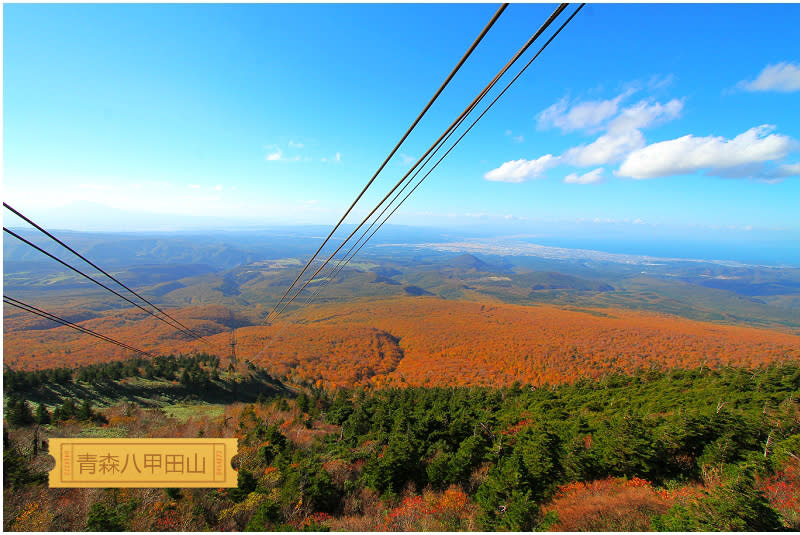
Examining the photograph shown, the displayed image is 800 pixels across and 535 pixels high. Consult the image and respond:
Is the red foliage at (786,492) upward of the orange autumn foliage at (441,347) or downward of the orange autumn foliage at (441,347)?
upward

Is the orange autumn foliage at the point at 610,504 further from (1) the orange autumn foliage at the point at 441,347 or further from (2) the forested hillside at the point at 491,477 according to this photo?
(1) the orange autumn foliage at the point at 441,347

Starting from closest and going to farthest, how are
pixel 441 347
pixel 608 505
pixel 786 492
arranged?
pixel 786 492 < pixel 608 505 < pixel 441 347

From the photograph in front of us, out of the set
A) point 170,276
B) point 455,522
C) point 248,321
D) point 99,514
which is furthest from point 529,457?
point 170,276

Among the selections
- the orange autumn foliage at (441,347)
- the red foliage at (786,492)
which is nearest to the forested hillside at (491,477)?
the red foliage at (786,492)

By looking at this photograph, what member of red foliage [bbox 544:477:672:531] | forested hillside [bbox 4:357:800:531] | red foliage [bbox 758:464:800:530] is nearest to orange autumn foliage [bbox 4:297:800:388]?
forested hillside [bbox 4:357:800:531]

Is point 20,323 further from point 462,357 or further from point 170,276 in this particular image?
point 170,276

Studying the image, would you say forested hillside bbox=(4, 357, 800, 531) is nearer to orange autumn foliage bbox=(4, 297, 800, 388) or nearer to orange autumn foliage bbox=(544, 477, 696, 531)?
orange autumn foliage bbox=(544, 477, 696, 531)

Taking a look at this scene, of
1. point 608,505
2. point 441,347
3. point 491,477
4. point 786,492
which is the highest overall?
point 786,492

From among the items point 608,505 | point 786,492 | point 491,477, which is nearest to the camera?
point 786,492

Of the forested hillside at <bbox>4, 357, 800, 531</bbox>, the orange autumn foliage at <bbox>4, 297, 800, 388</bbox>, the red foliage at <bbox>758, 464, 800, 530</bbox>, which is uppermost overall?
the red foliage at <bbox>758, 464, 800, 530</bbox>

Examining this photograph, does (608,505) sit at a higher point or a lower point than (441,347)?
higher

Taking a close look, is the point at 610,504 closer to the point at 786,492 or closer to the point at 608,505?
the point at 608,505

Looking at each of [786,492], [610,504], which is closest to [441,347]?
[610,504]
